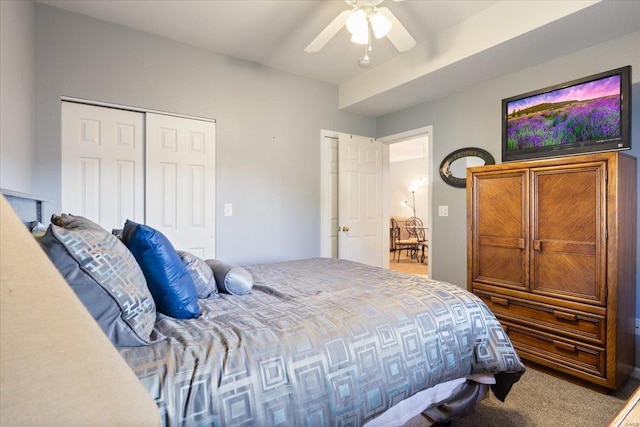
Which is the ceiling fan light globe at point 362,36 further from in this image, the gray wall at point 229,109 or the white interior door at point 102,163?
the white interior door at point 102,163

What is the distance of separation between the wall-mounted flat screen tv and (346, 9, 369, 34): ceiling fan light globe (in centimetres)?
153

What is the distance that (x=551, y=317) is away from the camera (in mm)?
2189

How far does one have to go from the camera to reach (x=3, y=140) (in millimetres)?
1661

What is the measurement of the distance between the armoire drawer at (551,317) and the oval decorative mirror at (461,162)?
4.05 ft

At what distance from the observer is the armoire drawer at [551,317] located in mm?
1985

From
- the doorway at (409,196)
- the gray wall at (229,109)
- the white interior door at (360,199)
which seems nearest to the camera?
the gray wall at (229,109)

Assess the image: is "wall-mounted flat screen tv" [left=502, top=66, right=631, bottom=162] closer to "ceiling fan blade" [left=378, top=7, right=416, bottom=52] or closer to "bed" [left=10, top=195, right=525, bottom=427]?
"ceiling fan blade" [left=378, top=7, right=416, bottom=52]

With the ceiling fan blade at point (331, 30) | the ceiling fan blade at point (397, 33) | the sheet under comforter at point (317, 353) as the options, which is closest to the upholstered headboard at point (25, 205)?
the sheet under comforter at point (317, 353)

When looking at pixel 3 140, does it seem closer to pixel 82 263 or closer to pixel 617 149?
pixel 82 263

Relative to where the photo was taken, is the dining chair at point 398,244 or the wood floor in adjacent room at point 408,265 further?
the dining chair at point 398,244

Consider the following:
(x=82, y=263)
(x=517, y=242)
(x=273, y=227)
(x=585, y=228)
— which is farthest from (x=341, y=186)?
(x=82, y=263)

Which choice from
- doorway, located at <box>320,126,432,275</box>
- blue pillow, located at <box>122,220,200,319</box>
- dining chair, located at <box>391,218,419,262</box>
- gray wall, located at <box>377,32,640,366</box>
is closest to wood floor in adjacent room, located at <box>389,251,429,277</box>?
dining chair, located at <box>391,218,419,262</box>

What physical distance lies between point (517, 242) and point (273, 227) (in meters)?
2.32

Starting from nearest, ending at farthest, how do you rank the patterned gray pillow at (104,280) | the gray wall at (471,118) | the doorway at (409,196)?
1. the patterned gray pillow at (104,280)
2. the gray wall at (471,118)
3. the doorway at (409,196)
